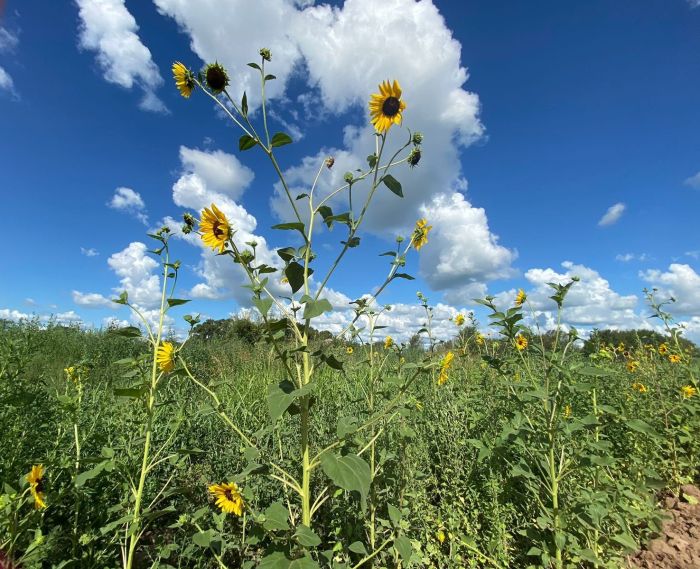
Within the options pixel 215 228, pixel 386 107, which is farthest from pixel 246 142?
pixel 386 107

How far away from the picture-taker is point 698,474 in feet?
9.80

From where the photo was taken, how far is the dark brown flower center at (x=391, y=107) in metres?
1.49

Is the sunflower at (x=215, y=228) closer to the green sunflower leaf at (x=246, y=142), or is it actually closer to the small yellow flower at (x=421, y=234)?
the green sunflower leaf at (x=246, y=142)

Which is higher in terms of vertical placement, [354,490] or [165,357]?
[165,357]

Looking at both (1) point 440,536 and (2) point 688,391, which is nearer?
(1) point 440,536

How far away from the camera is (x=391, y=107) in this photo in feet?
4.94

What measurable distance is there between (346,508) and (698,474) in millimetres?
2913

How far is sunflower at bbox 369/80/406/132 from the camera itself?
1.48m

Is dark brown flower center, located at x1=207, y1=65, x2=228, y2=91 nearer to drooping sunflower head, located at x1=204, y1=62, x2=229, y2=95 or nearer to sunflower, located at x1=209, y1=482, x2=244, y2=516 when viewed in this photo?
drooping sunflower head, located at x1=204, y1=62, x2=229, y2=95

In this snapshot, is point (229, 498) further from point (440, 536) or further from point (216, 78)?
point (216, 78)

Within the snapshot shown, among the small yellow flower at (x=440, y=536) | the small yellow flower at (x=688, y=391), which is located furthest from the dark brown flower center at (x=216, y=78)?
the small yellow flower at (x=688, y=391)

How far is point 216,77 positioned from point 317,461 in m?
1.37

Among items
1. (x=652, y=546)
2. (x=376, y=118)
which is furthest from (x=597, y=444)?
(x=376, y=118)

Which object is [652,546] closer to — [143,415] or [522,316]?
[522,316]
